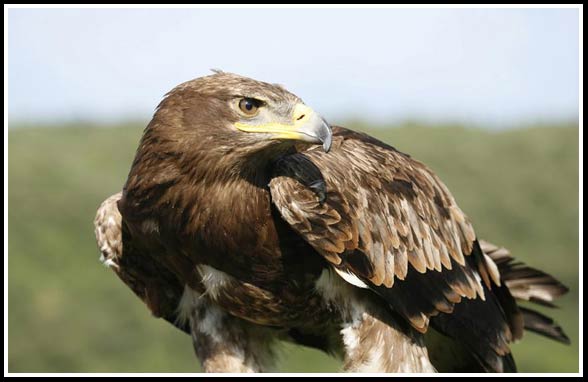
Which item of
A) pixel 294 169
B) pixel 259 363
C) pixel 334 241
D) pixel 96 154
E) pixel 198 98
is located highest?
pixel 198 98

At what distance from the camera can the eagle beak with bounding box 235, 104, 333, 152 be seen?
534cm

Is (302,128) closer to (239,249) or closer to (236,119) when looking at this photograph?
(236,119)

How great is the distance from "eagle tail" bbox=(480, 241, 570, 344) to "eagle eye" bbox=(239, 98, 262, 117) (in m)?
2.45

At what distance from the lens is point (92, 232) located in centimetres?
1791

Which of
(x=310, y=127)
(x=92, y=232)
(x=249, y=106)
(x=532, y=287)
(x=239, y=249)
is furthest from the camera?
(x=92, y=232)

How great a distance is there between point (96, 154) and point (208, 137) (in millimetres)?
15193

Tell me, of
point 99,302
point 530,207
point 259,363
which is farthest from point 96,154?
point 259,363

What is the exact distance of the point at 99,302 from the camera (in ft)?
55.0

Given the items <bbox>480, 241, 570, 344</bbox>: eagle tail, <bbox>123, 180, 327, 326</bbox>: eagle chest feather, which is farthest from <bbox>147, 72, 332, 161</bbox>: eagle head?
<bbox>480, 241, 570, 344</bbox>: eagle tail

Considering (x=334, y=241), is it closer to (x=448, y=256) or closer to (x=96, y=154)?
(x=448, y=256)

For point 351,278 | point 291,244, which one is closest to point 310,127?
point 291,244

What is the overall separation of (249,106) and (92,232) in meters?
12.8

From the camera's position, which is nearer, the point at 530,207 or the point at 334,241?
the point at 334,241

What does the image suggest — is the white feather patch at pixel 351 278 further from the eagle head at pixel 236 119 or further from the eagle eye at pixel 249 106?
the eagle eye at pixel 249 106
